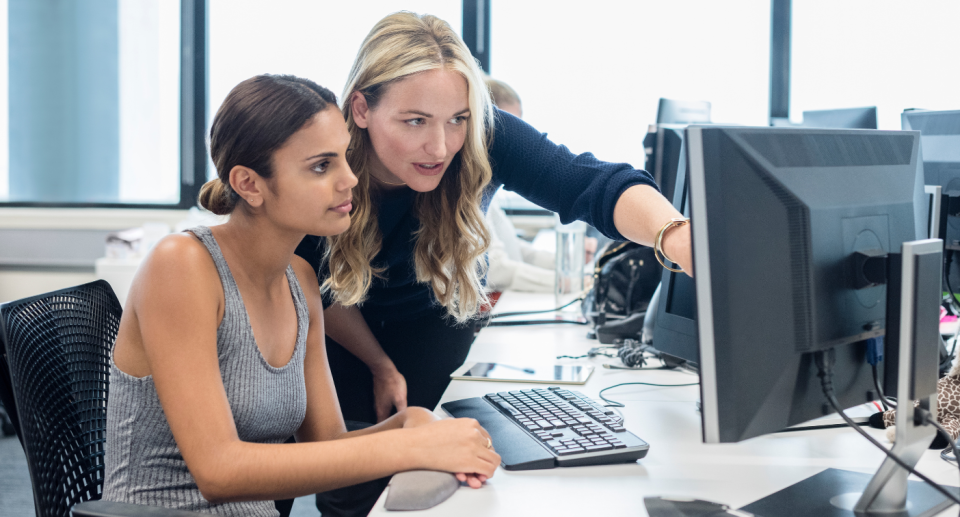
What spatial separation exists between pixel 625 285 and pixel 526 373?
0.49 m

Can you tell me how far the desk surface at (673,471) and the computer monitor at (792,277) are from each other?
0.08m

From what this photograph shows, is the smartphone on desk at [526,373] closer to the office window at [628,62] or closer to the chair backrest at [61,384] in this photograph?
the chair backrest at [61,384]

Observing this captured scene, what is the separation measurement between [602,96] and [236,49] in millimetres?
1860

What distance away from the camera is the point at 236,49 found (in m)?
3.77

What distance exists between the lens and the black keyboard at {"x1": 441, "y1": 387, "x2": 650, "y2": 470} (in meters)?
0.88

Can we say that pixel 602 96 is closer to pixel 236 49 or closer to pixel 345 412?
pixel 236 49

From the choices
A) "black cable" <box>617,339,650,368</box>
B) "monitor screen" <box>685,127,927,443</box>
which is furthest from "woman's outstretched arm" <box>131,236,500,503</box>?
"black cable" <box>617,339,650,368</box>

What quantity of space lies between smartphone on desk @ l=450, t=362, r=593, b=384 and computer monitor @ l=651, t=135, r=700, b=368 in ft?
0.50

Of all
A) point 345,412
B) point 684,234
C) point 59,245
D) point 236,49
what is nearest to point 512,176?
point 684,234

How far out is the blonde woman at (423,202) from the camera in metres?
1.18

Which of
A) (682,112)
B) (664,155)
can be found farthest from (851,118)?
(664,155)

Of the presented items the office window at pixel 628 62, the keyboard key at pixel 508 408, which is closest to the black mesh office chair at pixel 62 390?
the keyboard key at pixel 508 408

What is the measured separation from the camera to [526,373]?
1.30 metres

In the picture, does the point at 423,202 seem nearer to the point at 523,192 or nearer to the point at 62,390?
the point at 523,192
